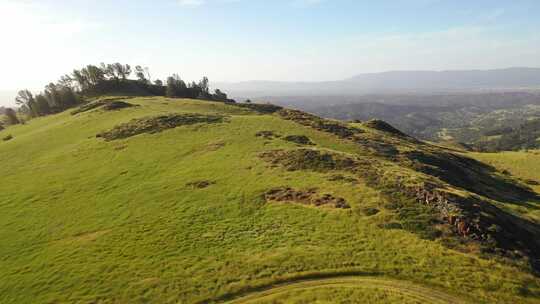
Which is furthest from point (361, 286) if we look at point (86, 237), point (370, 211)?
point (86, 237)

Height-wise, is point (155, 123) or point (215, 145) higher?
point (155, 123)

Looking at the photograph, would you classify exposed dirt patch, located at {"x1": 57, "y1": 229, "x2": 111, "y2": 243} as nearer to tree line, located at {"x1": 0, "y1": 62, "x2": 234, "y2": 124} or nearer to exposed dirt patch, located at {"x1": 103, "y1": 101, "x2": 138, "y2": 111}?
exposed dirt patch, located at {"x1": 103, "y1": 101, "x2": 138, "y2": 111}

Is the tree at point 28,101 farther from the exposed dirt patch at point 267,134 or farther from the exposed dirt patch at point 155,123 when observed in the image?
the exposed dirt patch at point 267,134

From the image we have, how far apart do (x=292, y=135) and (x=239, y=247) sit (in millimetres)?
34023

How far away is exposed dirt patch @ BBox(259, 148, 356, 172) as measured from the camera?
43.3m

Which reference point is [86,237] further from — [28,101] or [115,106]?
[28,101]

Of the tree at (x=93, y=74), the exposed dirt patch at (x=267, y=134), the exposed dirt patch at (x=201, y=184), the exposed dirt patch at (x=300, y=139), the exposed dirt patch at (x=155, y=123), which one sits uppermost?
the tree at (x=93, y=74)

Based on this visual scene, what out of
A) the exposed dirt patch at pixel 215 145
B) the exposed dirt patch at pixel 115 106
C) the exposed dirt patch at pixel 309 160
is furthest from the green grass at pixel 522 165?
the exposed dirt patch at pixel 115 106

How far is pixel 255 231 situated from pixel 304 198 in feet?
25.1

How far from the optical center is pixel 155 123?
224 feet

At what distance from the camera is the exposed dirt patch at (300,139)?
185 feet

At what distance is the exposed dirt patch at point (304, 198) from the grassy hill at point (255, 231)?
6.4 inches

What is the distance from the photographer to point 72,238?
1277 inches

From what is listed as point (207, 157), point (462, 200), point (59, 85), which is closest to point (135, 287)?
point (207, 157)
